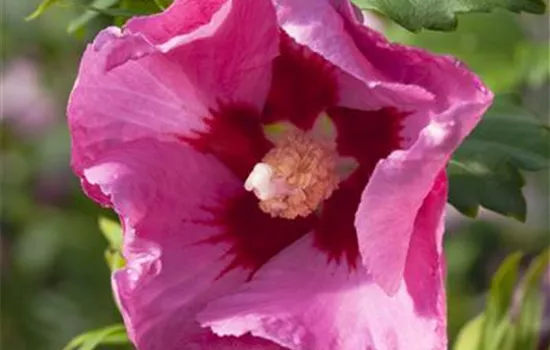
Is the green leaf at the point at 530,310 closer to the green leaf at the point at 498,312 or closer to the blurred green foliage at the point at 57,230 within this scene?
the green leaf at the point at 498,312

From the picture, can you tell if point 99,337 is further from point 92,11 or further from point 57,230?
point 57,230

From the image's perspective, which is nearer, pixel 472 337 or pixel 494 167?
pixel 494 167

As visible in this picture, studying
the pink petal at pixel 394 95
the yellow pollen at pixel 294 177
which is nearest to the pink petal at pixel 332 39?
the pink petal at pixel 394 95

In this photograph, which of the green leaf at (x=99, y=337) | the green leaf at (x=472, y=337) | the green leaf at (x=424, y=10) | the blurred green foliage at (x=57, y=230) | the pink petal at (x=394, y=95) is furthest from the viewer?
the blurred green foliage at (x=57, y=230)

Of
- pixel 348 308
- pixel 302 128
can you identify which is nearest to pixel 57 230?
pixel 302 128

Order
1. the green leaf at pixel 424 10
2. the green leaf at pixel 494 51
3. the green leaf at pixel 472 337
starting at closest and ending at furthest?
the green leaf at pixel 424 10 → the green leaf at pixel 472 337 → the green leaf at pixel 494 51

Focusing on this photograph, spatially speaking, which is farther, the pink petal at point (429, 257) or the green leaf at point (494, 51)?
the green leaf at point (494, 51)

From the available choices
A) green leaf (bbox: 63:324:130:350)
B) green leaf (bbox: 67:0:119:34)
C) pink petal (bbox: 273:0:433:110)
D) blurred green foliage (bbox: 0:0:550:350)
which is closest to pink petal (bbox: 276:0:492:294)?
pink petal (bbox: 273:0:433:110)
